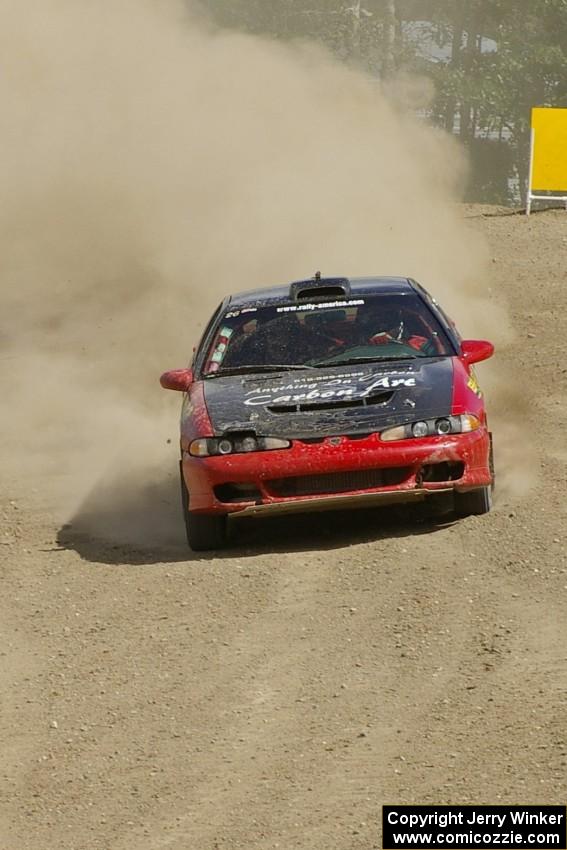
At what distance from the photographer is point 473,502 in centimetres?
903

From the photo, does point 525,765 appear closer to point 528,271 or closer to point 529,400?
point 529,400

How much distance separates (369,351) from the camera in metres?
9.59

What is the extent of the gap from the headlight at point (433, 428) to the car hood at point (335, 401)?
3 centimetres

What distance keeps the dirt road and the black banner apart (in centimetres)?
9

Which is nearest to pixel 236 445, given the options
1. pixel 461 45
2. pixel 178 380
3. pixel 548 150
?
pixel 178 380

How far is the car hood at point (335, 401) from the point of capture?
8.80m

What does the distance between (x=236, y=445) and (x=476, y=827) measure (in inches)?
162

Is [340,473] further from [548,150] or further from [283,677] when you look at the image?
[548,150]

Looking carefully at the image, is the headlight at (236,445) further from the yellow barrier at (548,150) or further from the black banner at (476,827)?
the yellow barrier at (548,150)

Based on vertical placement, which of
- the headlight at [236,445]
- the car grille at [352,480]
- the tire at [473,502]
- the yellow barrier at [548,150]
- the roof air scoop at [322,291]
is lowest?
the yellow barrier at [548,150]

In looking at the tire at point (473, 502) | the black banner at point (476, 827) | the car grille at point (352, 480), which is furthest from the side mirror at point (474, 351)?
the black banner at point (476, 827)

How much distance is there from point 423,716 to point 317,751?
0.48m

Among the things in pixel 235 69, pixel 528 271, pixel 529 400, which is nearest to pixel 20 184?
pixel 235 69

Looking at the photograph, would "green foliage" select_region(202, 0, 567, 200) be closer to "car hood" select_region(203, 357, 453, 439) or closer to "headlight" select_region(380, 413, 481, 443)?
"car hood" select_region(203, 357, 453, 439)
